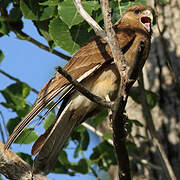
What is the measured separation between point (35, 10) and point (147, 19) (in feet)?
3.86

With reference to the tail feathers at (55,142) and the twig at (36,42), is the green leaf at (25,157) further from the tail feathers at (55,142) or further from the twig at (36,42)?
the twig at (36,42)

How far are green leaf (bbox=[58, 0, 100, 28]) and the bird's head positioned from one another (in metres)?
0.78

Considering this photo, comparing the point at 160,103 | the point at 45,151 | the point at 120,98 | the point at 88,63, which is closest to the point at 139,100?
the point at 160,103

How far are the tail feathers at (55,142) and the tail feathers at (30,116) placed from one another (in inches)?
16.7

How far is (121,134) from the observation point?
9.78 ft

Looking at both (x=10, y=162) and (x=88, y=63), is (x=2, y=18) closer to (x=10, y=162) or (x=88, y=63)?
(x=88, y=63)

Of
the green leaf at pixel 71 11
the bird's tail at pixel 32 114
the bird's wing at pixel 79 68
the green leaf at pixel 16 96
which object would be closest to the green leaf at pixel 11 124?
the green leaf at pixel 16 96

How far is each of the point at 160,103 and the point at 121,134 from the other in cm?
228

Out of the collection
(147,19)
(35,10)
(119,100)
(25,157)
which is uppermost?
(35,10)

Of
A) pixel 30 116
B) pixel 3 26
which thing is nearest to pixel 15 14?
pixel 3 26

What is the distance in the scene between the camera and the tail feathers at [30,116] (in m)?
2.96

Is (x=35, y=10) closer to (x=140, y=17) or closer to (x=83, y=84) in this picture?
(x=83, y=84)

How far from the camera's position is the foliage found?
11.5 feet

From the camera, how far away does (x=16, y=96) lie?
165 inches
